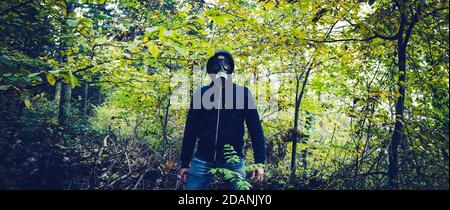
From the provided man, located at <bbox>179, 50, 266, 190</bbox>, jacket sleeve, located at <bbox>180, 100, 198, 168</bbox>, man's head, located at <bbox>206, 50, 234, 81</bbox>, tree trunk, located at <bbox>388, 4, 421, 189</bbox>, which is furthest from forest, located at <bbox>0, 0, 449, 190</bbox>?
jacket sleeve, located at <bbox>180, 100, 198, 168</bbox>

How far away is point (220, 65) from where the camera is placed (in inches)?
118

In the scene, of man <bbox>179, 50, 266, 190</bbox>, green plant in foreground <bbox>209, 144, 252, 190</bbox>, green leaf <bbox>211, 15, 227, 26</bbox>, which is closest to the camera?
green leaf <bbox>211, 15, 227, 26</bbox>

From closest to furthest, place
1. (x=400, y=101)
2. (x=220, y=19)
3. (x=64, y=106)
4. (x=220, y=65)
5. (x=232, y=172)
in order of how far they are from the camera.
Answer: (x=220, y=19) < (x=232, y=172) < (x=220, y=65) < (x=400, y=101) < (x=64, y=106)

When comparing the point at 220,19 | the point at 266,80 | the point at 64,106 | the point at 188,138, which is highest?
the point at 266,80

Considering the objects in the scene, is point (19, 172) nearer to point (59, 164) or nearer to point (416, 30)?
point (59, 164)

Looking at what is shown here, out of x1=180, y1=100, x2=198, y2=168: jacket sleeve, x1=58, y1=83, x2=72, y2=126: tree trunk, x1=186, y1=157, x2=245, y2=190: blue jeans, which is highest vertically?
x1=58, y1=83, x2=72, y2=126: tree trunk

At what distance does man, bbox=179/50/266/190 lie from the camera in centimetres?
285

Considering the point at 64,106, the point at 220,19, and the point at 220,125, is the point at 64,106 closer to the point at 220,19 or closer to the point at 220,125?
the point at 220,125

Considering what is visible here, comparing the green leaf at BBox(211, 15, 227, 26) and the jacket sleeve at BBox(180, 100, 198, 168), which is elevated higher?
the green leaf at BBox(211, 15, 227, 26)

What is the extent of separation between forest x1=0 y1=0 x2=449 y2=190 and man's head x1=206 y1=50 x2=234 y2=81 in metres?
0.14

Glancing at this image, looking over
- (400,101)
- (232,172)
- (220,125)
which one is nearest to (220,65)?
(220,125)

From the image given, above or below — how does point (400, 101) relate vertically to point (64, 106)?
below

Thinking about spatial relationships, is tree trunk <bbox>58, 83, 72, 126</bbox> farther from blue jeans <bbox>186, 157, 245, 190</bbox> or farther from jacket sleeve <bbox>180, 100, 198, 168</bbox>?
blue jeans <bbox>186, 157, 245, 190</bbox>

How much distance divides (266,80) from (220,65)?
3.23 meters
